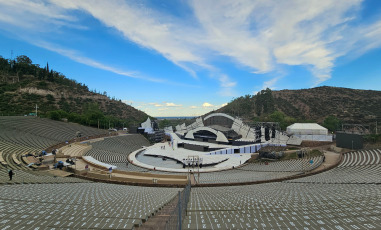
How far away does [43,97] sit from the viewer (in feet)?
273

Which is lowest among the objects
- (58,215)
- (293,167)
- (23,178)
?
(293,167)

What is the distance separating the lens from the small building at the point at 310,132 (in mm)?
44947

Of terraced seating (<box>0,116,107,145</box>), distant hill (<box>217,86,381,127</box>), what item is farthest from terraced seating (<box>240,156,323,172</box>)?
distant hill (<box>217,86,381,127</box>)

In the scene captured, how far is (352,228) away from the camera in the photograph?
5258mm

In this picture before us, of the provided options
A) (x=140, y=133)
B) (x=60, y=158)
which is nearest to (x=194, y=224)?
(x=60, y=158)

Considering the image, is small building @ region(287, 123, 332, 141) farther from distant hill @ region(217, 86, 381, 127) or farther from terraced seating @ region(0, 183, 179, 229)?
terraced seating @ region(0, 183, 179, 229)

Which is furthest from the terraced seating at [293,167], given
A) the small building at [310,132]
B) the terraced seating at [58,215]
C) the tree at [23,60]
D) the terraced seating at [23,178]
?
the tree at [23,60]

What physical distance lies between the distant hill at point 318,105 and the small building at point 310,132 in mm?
29090

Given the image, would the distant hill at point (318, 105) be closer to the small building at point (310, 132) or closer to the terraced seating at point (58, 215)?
the small building at point (310, 132)

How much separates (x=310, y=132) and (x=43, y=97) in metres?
108

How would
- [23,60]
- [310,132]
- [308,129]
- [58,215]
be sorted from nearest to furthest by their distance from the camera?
[58,215]
[310,132]
[308,129]
[23,60]

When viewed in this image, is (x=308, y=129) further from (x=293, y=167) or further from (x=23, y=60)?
(x=23, y=60)

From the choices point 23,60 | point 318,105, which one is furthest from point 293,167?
point 23,60

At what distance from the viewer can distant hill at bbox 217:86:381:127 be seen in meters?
83.3
